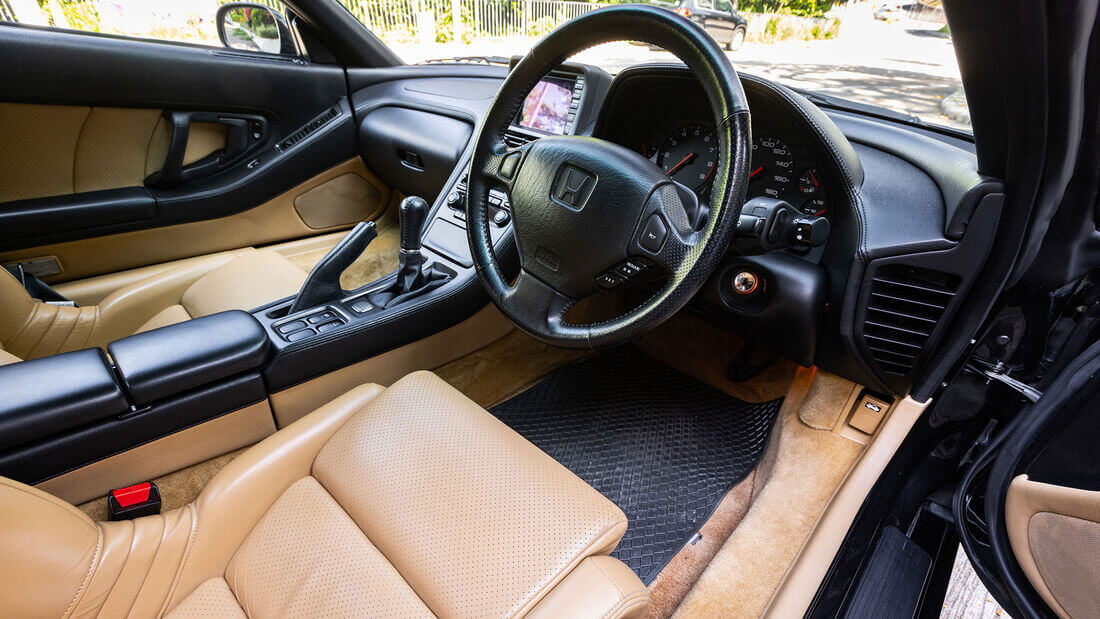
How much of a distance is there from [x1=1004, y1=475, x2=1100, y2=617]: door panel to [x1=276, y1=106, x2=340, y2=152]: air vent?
2253mm

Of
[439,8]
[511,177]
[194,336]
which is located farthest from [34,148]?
[439,8]

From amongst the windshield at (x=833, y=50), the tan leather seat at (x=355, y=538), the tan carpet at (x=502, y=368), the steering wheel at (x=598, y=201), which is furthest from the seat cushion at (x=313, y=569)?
the windshield at (x=833, y=50)

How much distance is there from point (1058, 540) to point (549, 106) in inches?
56.9

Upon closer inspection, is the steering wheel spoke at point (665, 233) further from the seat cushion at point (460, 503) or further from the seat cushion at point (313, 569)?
the seat cushion at point (313, 569)

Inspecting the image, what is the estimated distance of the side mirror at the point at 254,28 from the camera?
202 centimetres

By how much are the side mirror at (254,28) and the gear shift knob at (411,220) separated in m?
1.15

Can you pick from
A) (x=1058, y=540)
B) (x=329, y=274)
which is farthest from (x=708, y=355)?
(x=329, y=274)

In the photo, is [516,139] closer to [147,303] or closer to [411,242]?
[411,242]

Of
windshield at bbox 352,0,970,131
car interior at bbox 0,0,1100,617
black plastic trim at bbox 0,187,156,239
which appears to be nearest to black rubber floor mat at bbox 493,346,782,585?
car interior at bbox 0,0,1100,617

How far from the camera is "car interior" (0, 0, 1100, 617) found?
2.85ft

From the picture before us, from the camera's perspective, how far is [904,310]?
1.18 m

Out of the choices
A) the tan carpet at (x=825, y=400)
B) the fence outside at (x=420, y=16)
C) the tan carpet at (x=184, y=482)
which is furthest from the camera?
the fence outside at (x=420, y=16)

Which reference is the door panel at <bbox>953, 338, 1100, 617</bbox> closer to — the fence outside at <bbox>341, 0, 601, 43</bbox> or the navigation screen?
the navigation screen

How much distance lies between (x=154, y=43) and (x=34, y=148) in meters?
0.45
